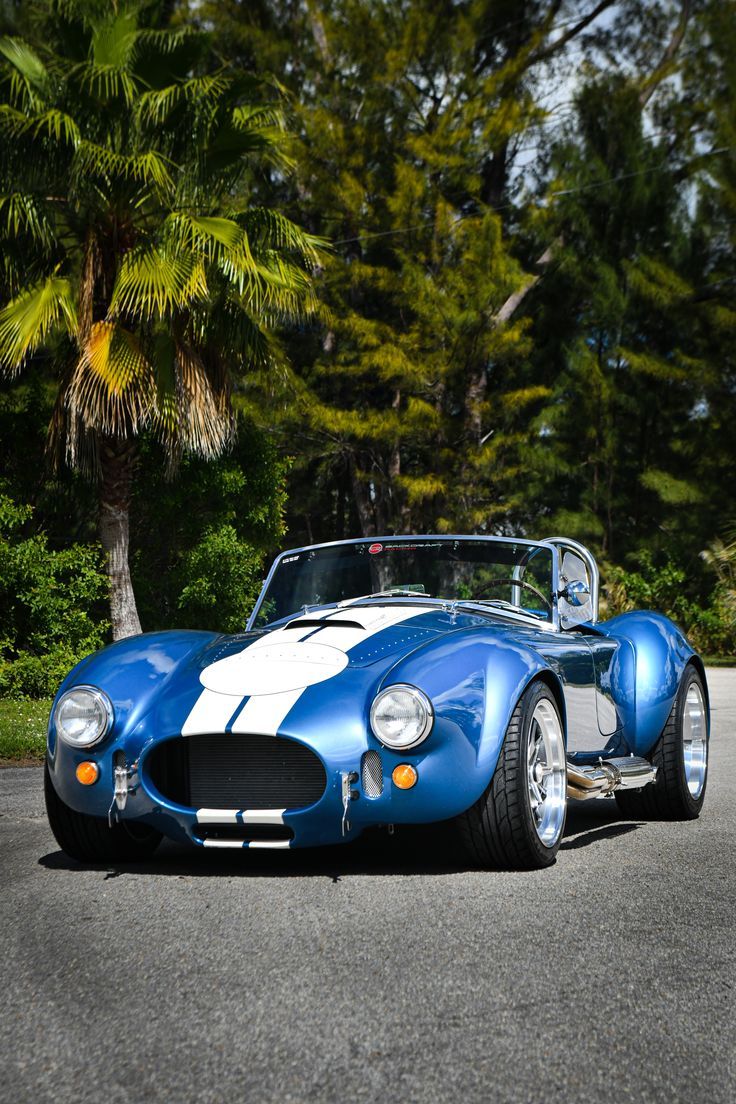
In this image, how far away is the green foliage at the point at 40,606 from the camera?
14.4 meters

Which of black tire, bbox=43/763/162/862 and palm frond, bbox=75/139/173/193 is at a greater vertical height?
palm frond, bbox=75/139/173/193

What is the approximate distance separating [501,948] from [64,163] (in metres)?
11.8

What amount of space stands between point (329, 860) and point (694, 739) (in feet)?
8.03

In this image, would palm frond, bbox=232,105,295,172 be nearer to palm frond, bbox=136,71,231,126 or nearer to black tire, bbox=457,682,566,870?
palm frond, bbox=136,71,231,126

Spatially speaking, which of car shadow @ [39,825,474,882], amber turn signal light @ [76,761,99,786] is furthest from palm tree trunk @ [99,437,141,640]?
amber turn signal light @ [76,761,99,786]

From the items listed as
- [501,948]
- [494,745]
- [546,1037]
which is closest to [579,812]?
[494,745]

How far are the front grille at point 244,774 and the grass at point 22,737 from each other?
5.45 metres

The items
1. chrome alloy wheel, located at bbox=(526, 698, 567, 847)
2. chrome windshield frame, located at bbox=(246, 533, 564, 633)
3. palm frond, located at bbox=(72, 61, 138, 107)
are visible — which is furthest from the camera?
palm frond, located at bbox=(72, 61, 138, 107)

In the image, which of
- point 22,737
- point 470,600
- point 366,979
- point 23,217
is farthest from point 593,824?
point 23,217

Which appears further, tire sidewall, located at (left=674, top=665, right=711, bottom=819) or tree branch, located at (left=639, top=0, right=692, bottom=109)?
tree branch, located at (left=639, top=0, right=692, bottom=109)

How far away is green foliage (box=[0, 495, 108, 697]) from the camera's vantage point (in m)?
14.4

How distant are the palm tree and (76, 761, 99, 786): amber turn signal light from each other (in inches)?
360

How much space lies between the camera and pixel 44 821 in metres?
5.79

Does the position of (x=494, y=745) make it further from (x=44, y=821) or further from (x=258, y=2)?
(x=258, y=2)
